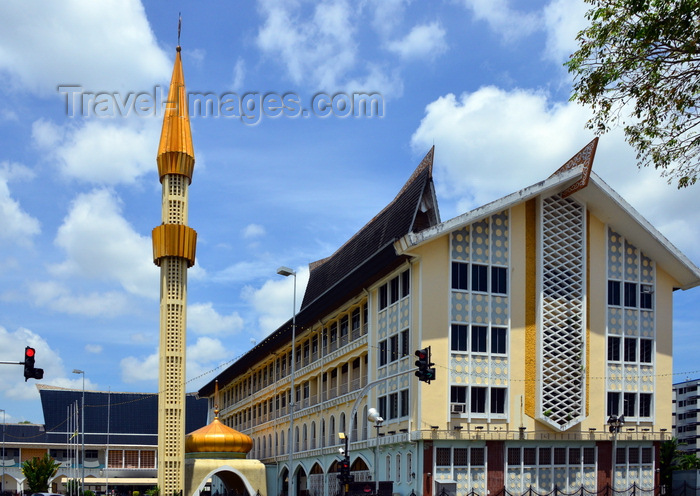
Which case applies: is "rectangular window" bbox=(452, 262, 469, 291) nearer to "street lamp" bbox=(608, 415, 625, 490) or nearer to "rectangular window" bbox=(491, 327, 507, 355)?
"rectangular window" bbox=(491, 327, 507, 355)

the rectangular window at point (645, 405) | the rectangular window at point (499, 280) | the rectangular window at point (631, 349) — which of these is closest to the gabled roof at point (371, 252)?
the rectangular window at point (499, 280)

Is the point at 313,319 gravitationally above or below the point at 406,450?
above

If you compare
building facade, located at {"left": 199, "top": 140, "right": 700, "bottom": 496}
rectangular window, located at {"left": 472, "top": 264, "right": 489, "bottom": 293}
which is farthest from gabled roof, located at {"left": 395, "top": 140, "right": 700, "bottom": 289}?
rectangular window, located at {"left": 472, "top": 264, "right": 489, "bottom": 293}

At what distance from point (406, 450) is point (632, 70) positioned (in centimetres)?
2791

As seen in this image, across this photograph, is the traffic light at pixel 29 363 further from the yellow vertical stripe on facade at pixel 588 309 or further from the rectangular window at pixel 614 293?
the rectangular window at pixel 614 293

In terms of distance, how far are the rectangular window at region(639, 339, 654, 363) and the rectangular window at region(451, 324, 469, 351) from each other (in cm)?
1084

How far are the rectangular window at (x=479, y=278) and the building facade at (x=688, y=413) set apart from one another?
98.8m

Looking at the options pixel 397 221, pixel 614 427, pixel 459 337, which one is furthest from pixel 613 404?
pixel 397 221

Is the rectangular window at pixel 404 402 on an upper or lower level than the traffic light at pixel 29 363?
lower

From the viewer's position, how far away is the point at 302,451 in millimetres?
64938

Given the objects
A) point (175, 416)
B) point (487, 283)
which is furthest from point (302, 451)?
point (487, 283)

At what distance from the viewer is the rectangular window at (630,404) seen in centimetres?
4775

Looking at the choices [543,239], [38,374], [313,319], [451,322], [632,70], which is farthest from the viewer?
[313,319]

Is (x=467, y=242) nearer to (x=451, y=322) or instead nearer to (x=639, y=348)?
(x=451, y=322)
